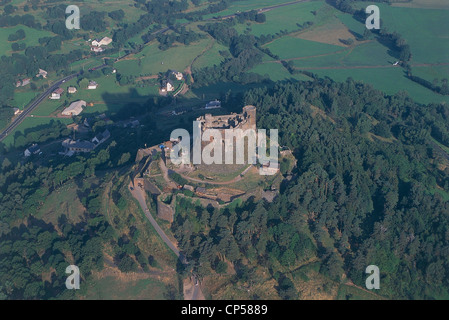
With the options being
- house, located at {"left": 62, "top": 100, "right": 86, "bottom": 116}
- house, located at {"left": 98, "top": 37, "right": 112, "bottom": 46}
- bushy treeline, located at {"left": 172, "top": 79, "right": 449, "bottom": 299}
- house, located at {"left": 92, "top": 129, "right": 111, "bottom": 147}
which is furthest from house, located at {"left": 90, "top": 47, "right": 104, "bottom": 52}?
bushy treeline, located at {"left": 172, "top": 79, "right": 449, "bottom": 299}

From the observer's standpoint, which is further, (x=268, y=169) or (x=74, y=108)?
(x=74, y=108)

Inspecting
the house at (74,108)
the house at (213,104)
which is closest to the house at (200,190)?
Result: the house at (213,104)

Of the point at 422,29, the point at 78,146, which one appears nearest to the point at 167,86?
the point at 78,146

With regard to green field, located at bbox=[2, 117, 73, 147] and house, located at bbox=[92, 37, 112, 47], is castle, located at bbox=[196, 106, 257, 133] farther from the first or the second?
house, located at bbox=[92, 37, 112, 47]

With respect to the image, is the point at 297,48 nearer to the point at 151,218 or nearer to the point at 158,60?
the point at 158,60

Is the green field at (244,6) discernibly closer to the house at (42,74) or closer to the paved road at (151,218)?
Result: the house at (42,74)
